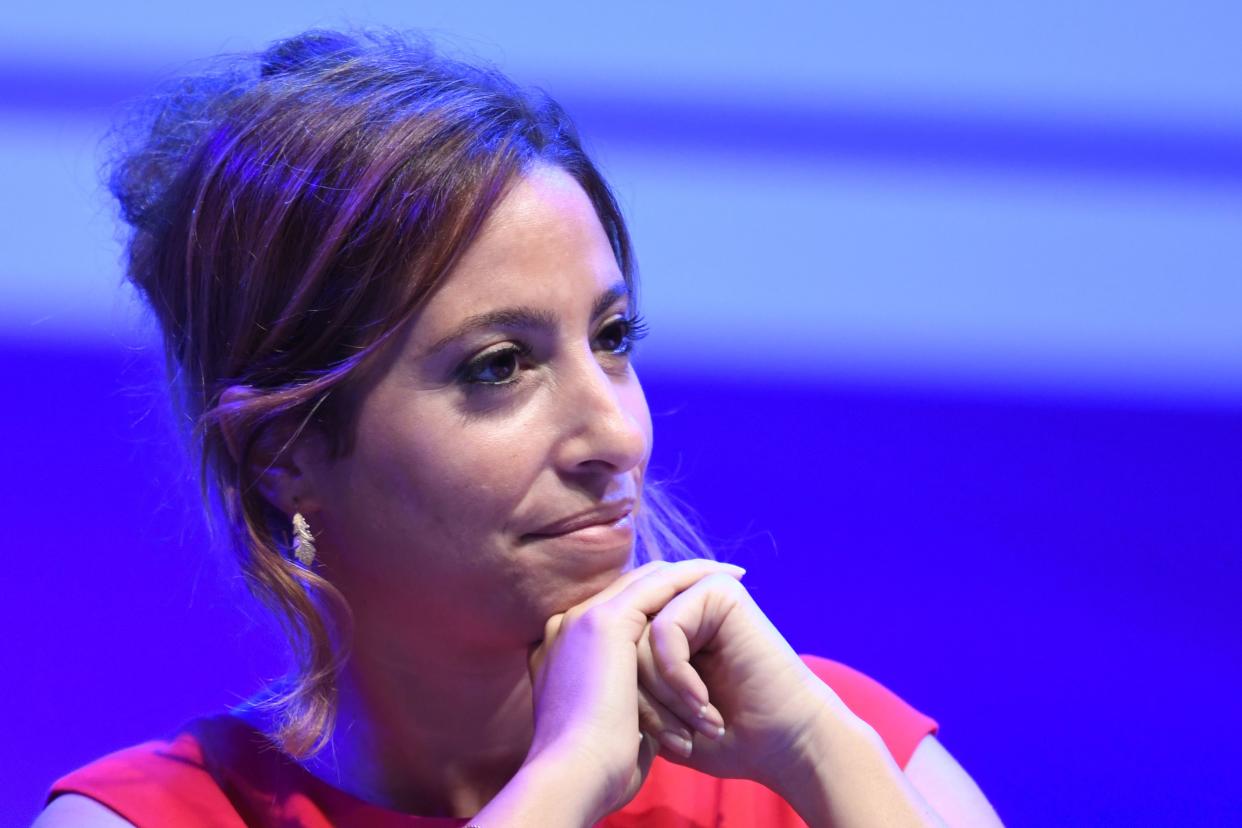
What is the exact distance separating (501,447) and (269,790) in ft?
1.56

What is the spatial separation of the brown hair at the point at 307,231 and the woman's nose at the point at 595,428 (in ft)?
0.54

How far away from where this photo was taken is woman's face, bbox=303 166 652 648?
4.05 ft

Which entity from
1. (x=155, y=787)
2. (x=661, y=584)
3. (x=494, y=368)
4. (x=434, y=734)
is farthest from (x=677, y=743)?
(x=155, y=787)

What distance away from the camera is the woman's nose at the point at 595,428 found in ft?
4.07

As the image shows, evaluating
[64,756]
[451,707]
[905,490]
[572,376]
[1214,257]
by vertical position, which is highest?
[1214,257]

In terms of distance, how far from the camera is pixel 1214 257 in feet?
7.75

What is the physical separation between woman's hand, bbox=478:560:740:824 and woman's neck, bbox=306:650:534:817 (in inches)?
4.1

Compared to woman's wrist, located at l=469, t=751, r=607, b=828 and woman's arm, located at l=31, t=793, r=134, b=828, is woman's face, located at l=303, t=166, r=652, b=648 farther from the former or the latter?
woman's arm, located at l=31, t=793, r=134, b=828

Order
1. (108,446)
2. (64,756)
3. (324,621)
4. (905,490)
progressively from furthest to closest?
(905,490) < (108,446) < (64,756) < (324,621)

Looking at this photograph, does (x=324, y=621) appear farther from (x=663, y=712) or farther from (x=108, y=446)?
(x=108, y=446)

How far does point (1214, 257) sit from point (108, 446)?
1.89 meters

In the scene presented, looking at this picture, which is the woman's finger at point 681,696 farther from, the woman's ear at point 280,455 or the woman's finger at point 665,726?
the woman's ear at point 280,455

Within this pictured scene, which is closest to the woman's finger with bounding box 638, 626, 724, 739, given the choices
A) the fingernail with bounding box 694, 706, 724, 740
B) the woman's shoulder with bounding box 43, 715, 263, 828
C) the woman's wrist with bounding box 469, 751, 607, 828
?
the fingernail with bounding box 694, 706, 724, 740

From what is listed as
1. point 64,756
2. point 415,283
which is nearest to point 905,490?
point 415,283
